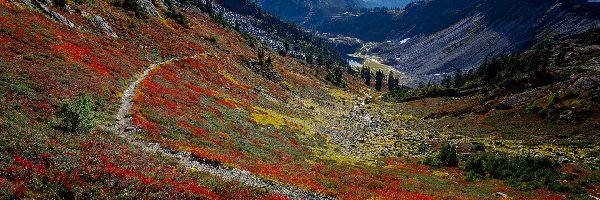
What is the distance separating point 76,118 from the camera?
2247cm

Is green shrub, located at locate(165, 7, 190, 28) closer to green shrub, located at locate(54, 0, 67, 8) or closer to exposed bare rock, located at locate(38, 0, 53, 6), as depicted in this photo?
green shrub, located at locate(54, 0, 67, 8)

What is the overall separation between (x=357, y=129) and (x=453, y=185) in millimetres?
37517

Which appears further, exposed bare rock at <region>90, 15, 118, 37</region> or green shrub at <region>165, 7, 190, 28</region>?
Answer: green shrub at <region>165, 7, 190, 28</region>

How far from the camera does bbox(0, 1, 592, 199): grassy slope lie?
15609 mm

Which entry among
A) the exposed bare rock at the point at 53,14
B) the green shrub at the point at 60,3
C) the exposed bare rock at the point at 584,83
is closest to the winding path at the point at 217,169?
the exposed bare rock at the point at 53,14

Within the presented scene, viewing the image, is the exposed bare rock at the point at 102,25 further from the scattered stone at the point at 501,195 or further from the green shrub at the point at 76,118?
the scattered stone at the point at 501,195

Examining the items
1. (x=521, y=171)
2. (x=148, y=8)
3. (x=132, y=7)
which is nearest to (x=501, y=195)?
(x=521, y=171)

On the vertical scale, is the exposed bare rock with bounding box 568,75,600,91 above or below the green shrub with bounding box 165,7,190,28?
below

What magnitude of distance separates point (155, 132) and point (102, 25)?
5293 centimetres

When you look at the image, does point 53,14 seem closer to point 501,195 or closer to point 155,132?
point 155,132

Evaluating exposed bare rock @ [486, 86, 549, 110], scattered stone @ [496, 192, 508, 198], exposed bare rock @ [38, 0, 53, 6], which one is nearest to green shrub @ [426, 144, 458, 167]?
scattered stone @ [496, 192, 508, 198]

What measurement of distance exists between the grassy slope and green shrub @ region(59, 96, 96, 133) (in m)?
0.90

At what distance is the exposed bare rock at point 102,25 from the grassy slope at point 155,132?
8.05 ft

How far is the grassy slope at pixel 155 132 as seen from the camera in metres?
15.6
